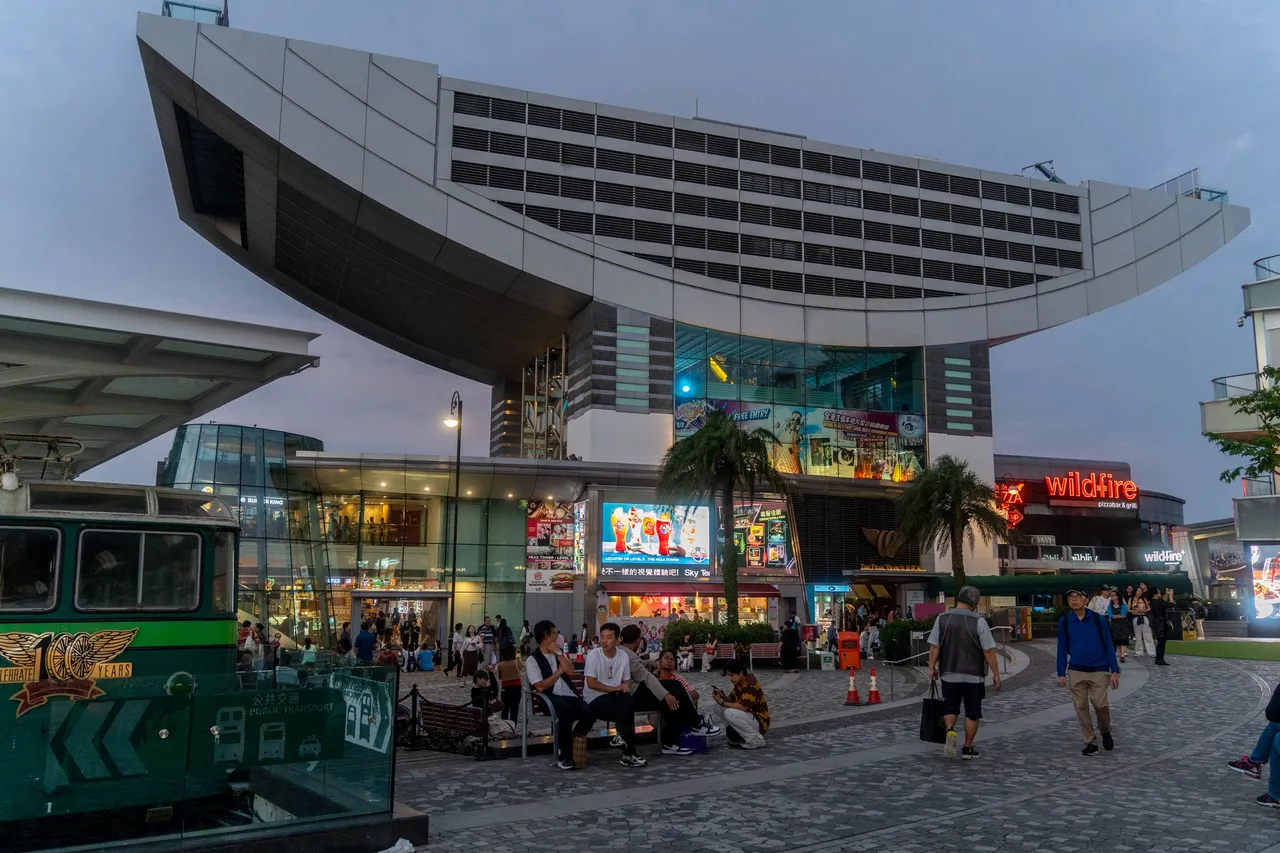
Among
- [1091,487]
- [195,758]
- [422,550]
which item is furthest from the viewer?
[1091,487]

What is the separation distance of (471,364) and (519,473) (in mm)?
20810

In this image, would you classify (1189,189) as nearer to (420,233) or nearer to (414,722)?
(420,233)

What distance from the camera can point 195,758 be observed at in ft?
23.5

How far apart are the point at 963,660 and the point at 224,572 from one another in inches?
320

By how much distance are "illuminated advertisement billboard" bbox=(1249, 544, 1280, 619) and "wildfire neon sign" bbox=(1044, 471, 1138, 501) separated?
1126 inches

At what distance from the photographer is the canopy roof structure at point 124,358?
11344mm

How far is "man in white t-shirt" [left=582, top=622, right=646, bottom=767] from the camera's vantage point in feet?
37.1

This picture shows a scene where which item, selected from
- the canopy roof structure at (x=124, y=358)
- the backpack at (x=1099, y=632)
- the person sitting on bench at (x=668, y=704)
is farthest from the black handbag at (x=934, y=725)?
the canopy roof structure at (x=124, y=358)

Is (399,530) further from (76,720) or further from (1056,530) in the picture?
(1056,530)

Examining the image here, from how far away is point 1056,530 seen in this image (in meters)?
66.1

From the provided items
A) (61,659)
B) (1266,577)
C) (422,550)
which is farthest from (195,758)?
(1266,577)

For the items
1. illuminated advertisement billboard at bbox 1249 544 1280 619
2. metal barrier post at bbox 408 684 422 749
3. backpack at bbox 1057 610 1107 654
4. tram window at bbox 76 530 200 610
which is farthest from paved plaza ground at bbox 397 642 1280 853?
illuminated advertisement billboard at bbox 1249 544 1280 619

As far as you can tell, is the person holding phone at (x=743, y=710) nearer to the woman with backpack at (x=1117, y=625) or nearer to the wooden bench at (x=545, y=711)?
the wooden bench at (x=545, y=711)

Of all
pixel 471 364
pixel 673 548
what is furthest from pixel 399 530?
pixel 471 364
